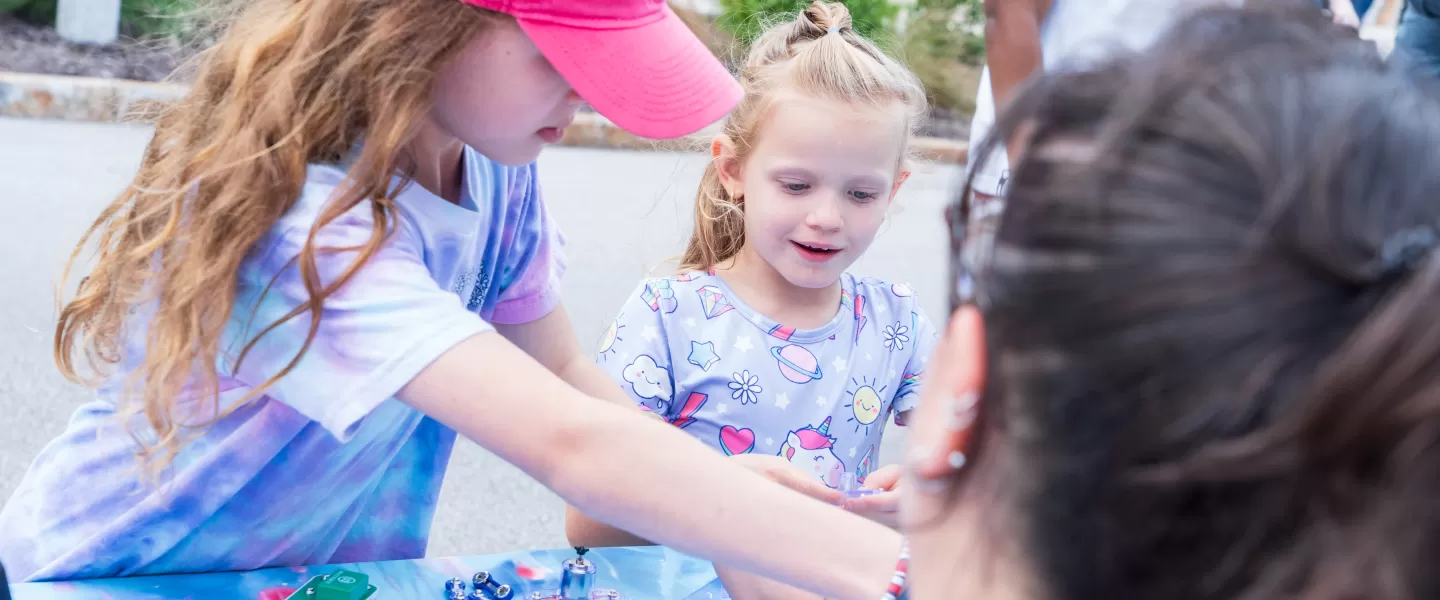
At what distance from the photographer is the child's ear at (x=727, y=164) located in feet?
5.37

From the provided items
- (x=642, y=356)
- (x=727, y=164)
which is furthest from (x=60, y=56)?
(x=642, y=356)

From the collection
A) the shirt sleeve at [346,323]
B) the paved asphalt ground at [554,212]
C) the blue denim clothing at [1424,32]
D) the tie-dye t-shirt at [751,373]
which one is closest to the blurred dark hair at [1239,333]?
the shirt sleeve at [346,323]

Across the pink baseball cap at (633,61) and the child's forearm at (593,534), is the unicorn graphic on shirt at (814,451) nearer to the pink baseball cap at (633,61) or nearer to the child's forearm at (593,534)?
the child's forearm at (593,534)

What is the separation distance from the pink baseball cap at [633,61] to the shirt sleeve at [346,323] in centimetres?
18

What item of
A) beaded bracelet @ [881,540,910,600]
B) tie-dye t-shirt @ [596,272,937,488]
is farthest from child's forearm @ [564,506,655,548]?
beaded bracelet @ [881,540,910,600]

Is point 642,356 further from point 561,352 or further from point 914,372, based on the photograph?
point 914,372

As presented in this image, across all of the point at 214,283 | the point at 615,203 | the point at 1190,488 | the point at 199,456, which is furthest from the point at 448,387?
the point at 615,203

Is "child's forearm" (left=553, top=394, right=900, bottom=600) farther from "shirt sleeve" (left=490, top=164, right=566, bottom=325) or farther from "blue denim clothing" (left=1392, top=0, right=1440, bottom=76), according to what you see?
"blue denim clothing" (left=1392, top=0, right=1440, bottom=76)

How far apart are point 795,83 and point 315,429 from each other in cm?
78

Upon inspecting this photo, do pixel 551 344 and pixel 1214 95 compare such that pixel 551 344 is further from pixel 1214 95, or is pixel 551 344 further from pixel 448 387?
pixel 1214 95

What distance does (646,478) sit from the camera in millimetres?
833

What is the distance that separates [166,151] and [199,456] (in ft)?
0.84

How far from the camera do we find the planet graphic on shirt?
1.55m

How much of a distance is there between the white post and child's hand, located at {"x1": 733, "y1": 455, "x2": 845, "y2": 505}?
6.22 meters
